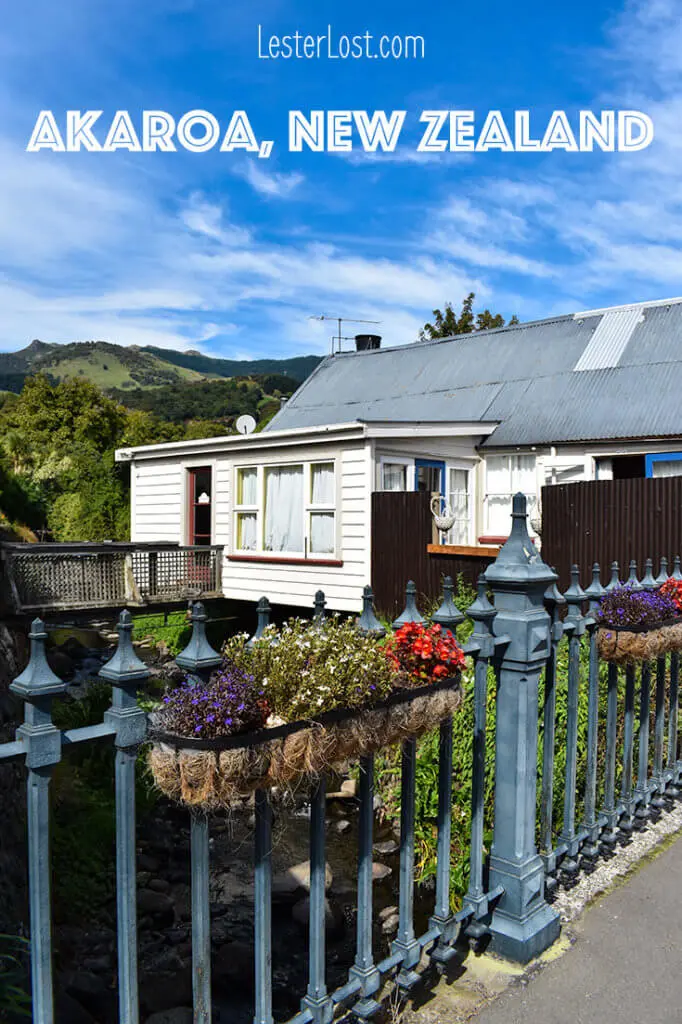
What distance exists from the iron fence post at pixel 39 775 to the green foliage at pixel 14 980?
212 cm

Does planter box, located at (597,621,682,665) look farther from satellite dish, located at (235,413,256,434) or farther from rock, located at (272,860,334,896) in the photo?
satellite dish, located at (235,413,256,434)

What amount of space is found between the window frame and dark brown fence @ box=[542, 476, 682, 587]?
4.01 meters

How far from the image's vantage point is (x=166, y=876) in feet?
24.6

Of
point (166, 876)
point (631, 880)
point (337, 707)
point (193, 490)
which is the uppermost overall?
point (193, 490)

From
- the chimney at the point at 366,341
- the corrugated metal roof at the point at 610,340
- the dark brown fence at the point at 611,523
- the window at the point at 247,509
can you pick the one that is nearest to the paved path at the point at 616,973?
the dark brown fence at the point at 611,523

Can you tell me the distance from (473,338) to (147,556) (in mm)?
10216

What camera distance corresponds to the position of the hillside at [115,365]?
438ft

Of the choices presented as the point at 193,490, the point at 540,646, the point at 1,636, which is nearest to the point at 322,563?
the point at 193,490

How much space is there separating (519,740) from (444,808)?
42 cm

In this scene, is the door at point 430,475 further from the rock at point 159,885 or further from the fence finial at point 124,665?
the fence finial at point 124,665

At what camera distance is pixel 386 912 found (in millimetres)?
6266

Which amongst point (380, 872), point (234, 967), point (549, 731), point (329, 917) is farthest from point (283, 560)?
point (549, 731)

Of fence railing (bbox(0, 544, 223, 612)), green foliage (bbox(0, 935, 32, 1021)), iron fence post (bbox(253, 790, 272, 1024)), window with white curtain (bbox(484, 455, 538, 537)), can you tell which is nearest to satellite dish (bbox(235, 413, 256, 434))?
fence railing (bbox(0, 544, 223, 612))

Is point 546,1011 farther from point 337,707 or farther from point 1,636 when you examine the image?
point 1,636
